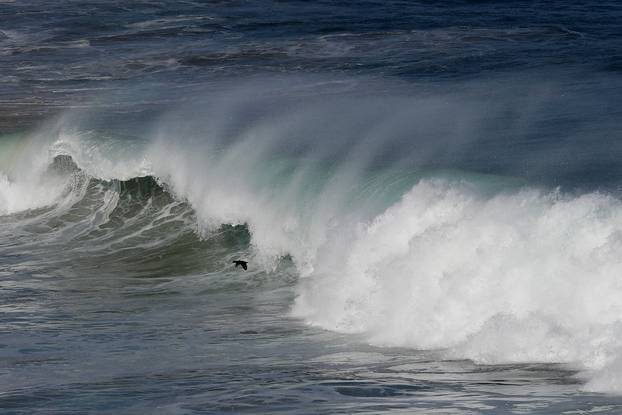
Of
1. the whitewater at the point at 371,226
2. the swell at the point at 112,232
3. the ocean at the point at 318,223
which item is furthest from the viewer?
the swell at the point at 112,232

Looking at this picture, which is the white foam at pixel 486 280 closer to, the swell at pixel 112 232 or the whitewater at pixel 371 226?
the whitewater at pixel 371 226

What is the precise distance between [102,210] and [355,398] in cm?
1445

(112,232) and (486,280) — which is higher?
(112,232)

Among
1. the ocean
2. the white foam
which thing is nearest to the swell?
the ocean

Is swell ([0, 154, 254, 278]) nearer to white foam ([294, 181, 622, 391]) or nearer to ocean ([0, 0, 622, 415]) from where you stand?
ocean ([0, 0, 622, 415])

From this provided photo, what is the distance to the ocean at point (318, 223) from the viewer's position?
43.0 feet

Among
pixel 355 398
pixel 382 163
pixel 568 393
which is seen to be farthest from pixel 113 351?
pixel 382 163

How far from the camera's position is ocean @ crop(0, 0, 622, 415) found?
13109mm

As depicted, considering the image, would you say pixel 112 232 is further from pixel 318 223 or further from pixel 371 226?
pixel 371 226

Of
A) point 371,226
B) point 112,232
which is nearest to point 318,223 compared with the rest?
point 371,226

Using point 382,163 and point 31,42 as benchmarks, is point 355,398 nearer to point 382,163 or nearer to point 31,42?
point 382,163

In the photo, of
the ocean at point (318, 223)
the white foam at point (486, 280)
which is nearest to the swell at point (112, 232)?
the ocean at point (318, 223)

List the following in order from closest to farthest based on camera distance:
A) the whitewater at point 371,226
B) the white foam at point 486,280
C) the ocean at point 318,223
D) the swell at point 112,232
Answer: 1. the ocean at point 318,223
2. the white foam at point 486,280
3. the whitewater at point 371,226
4. the swell at point 112,232

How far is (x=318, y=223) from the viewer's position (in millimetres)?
20906
